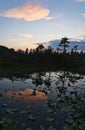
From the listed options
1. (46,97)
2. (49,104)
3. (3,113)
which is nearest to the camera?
(3,113)

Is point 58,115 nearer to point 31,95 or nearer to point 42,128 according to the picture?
point 42,128

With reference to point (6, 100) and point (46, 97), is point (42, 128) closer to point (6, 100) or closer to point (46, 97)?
point (6, 100)

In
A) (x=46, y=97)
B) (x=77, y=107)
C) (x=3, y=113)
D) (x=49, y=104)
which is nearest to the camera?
(x=3, y=113)

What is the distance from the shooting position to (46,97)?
99.4 ft

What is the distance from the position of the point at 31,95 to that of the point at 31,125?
506 inches

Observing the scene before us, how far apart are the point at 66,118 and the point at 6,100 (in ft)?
31.2

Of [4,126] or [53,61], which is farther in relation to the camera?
[53,61]

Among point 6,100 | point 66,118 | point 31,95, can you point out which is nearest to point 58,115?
point 66,118

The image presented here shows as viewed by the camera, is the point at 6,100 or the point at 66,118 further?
the point at 6,100

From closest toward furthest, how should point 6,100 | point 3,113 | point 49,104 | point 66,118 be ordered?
point 66,118
point 3,113
point 49,104
point 6,100

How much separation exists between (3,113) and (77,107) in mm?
7219

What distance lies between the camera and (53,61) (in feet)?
364

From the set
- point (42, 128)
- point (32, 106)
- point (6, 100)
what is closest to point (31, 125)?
point (42, 128)

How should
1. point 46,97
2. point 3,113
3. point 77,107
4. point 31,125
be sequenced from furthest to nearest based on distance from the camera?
point 46,97 < point 77,107 < point 3,113 < point 31,125
